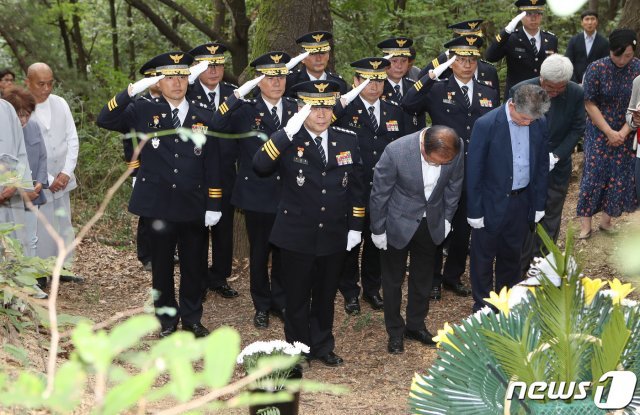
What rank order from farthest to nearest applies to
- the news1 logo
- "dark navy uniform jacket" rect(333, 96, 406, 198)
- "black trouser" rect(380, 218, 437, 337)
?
"dark navy uniform jacket" rect(333, 96, 406, 198)
"black trouser" rect(380, 218, 437, 337)
the news1 logo

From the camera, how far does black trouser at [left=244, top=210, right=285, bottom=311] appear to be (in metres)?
6.57

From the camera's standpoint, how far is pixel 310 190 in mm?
5613

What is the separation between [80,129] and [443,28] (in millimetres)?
5459

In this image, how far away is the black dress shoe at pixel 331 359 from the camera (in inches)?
233

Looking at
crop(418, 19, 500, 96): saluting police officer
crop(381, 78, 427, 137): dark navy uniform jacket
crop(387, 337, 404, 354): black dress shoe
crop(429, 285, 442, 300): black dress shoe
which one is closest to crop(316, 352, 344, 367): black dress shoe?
crop(387, 337, 404, 354): black dress shoe

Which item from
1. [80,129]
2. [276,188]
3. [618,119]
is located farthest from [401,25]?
[276,188]

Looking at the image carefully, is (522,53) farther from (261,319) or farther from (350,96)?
(261,319)

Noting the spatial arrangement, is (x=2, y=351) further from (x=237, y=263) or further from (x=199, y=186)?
(x=237, y=263)

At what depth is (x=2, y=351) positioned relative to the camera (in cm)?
446

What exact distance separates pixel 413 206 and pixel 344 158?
0.61 m

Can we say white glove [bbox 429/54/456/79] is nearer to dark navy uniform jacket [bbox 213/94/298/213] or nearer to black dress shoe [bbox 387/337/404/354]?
dark navy uniform jacket [bbox 213/94/298/213]

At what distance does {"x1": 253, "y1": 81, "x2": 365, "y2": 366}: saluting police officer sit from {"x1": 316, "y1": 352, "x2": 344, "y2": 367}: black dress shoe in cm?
19

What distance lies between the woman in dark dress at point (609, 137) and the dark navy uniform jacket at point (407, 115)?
1569mm

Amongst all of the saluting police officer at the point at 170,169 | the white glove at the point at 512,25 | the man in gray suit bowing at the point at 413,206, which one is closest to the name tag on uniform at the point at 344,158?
the man in gray suit bowing at the point at 413,206
